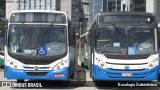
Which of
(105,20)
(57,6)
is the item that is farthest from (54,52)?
(57,6)

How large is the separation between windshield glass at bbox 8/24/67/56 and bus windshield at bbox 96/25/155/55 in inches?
56.8

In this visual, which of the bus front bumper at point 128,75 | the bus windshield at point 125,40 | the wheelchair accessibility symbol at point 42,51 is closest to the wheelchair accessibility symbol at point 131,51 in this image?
the bus windshield at point 125,40

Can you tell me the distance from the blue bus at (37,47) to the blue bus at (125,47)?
3.89ft

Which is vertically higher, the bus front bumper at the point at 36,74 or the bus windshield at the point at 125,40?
the bus windshield at the point at 125,40

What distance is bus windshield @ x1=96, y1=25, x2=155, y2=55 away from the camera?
14.1 meters

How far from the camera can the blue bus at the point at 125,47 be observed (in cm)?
1395

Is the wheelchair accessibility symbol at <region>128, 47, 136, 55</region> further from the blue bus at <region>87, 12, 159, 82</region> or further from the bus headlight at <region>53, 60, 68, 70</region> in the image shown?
the bus headlight at <region>53, 60, 68, 70</region>

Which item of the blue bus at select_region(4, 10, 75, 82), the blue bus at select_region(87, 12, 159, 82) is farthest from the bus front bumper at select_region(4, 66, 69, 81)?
the blue bus at select_region(87, 12, 159, 82)

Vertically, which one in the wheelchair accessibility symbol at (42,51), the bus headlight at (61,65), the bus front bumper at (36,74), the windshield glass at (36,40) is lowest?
the bus front bumper at (36,74)

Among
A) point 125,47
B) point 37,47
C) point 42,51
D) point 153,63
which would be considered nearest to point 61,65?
point 42,51

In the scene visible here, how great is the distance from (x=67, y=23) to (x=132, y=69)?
2987 mm

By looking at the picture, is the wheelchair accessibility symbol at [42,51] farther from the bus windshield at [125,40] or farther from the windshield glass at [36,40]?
the bus windshield at [125,40]

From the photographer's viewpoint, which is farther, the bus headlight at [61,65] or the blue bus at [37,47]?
the bus headlight at [61,65]

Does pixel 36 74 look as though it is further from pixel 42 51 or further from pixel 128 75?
pixel 128 75
